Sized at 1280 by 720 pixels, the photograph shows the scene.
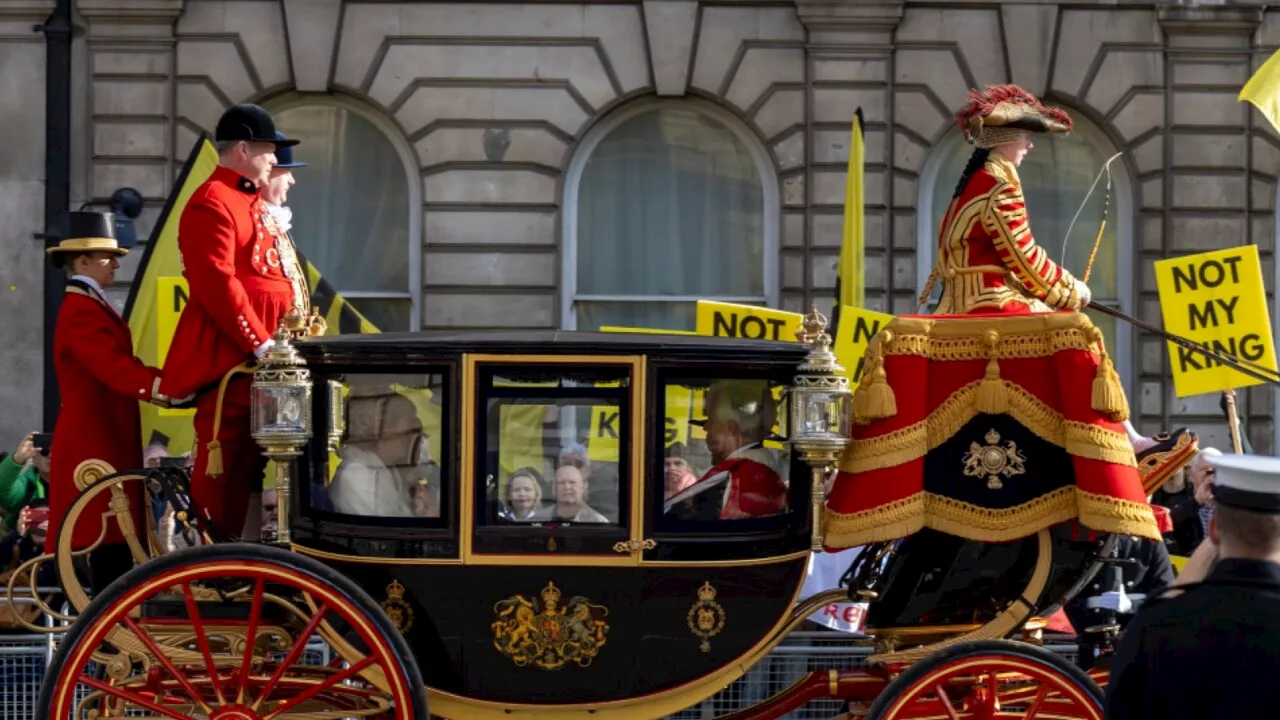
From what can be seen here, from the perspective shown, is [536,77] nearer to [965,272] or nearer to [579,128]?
[579,128]

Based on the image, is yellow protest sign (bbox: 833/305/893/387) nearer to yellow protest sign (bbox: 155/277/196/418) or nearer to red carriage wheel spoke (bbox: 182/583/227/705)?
yellow protest sign (bbox: 155/277/196/418)

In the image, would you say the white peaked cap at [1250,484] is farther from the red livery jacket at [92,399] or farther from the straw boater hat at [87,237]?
the straw boater hat at [87,237]

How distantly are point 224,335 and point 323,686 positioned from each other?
56.8 inches

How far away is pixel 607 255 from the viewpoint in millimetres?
16234

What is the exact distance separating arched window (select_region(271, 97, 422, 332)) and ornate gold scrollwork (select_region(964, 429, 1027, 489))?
30.7 ft

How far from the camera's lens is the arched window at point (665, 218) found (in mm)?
16109

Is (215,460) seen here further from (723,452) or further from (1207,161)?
(1207,161)

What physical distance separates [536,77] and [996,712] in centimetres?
976

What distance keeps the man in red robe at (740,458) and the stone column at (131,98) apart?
9.61 meters

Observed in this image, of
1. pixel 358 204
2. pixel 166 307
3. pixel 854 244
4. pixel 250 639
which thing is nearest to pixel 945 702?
pixel 250 639

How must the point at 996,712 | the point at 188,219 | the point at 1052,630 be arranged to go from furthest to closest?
the point at 1052,630 → the point at 188,219 → the point at 996,712

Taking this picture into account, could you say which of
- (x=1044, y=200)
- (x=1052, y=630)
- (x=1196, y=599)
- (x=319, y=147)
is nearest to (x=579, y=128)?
(x=319, y=147)

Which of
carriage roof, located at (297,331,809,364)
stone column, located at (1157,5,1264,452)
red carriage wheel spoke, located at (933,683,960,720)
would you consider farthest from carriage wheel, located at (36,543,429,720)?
stone column, located at (1157,5,1264,452)

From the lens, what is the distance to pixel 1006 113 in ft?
24.5
